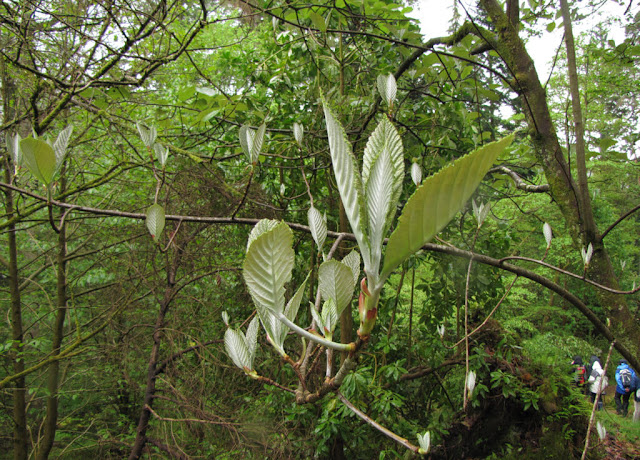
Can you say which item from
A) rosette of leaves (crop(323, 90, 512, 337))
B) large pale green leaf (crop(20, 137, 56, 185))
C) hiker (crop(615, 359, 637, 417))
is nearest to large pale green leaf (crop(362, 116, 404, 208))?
rosette of leaves (crop(323, 90, 512, 337))

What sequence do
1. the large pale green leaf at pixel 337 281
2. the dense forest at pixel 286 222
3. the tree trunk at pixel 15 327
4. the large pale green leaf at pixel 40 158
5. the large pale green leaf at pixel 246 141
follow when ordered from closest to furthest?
the large pale green leaf at pixel 337 281 → the large pale green leaf at pixel 40 158 → the large pale green leaf at pixel 246 141 → the dense forest at pixel 286 222 → the tree trunk at pixel 15 327

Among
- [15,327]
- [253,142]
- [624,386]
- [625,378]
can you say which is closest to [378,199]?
[253,142]

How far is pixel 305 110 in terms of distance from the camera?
266 centimetres

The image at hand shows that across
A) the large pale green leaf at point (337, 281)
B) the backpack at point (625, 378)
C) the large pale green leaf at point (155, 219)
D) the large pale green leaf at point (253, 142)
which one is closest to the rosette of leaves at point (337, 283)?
the large pale green leaf at point (337, 281)

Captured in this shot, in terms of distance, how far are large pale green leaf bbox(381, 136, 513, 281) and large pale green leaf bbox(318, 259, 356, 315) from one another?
106mm

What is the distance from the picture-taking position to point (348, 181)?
0.93 feet

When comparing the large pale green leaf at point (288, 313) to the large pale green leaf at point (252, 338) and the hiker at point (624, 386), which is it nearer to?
the large pale green leaf at point (252, 338)

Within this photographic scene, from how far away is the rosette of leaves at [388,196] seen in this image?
9.0 inches

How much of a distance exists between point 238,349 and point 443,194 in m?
0.35

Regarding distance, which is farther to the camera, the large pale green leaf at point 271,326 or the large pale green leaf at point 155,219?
the large pale green leaf at point 155,219

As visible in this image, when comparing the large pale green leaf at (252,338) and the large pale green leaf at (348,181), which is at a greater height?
the large pale green leaf at (348,181)

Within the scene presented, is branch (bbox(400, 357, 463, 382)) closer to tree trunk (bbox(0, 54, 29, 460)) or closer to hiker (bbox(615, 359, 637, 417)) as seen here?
tree trunk (bbox(0, 54, 29, 460))

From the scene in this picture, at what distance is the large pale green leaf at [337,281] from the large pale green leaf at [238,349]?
0.19 metres

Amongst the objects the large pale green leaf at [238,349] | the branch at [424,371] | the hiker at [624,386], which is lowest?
the hiker at [624,386]
